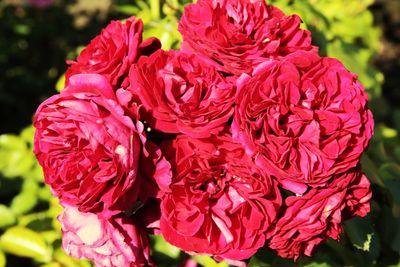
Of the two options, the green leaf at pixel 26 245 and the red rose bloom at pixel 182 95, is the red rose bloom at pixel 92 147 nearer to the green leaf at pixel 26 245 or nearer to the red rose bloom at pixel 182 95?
the red rose bloom at pixel 182 95

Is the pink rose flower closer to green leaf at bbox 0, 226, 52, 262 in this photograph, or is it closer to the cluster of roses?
the cluster of roses

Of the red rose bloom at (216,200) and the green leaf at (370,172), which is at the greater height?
the red rose bloom at (216,200)

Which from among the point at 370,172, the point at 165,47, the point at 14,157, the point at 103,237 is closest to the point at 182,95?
the point at 103,237

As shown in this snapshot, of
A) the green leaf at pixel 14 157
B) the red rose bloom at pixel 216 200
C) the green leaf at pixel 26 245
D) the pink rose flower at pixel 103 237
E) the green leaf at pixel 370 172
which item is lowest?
the green leaf at pixel 14 157

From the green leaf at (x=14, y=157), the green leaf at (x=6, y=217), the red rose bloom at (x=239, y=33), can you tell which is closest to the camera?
the red rose bloom at (x=239, y=33)

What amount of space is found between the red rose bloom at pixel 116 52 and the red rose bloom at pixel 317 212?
0.32 m

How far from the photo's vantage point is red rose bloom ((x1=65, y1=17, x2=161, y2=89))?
2.88ft

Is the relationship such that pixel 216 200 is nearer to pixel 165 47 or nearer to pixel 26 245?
pixel 165 47

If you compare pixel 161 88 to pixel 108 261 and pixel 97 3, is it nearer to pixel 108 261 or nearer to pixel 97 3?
pixel 108 261

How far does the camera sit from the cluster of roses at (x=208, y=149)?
79cm

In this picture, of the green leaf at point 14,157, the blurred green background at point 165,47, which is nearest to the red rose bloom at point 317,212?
the blurred green background at point 165,47

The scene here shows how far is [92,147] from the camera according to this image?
0.77 metres

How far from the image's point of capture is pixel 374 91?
1.68 m

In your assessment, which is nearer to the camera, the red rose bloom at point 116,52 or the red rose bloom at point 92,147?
the red rose bloom at point 92,147
